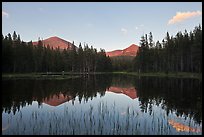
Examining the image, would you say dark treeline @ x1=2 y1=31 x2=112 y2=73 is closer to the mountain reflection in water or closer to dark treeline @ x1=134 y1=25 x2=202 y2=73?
dark treeline @ x1=134 y1=25 x2=202 y2=73

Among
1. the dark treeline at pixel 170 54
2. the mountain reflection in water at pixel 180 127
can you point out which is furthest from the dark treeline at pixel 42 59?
the mountain reflection in water at pixel 180 127

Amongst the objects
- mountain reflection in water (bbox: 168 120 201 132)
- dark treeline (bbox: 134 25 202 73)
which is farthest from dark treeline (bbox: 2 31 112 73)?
mountain reflection in water (bbox: 168 120 201 132)

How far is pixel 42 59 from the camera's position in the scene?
10938 centimetres

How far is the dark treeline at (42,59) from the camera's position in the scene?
281ft

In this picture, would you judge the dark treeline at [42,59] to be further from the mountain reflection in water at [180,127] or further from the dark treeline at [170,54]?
the mountain reflection in water at [180,127]

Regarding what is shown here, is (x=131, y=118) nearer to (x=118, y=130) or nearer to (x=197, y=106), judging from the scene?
(x=118, y=130)

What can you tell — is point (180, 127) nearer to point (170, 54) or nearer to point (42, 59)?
point (170, 54)

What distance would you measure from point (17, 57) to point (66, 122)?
3267 inches

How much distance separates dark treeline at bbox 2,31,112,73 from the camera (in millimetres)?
85688

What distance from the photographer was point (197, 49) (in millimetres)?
69938

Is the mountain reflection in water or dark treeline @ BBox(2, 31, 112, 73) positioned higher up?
dark treeline @ BBox(2, 31, 112, 73)

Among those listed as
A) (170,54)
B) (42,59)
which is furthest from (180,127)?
(42,59)

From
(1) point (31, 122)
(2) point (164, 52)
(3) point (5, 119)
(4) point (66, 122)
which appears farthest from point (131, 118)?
(2) point (164, 52)

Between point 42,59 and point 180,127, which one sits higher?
point 42,59
